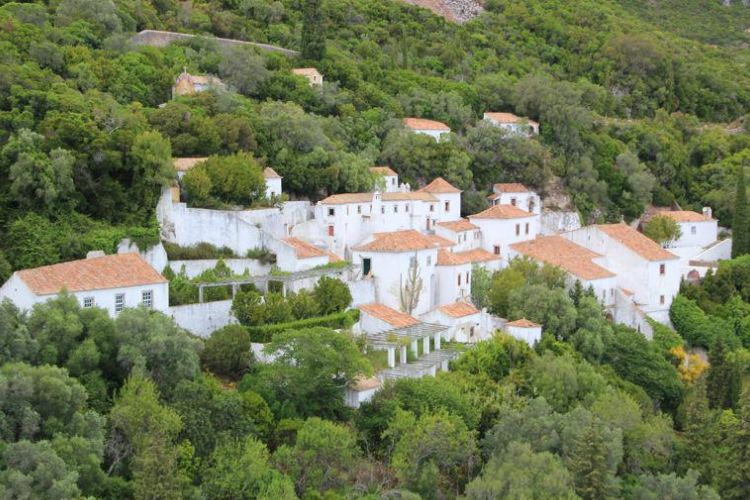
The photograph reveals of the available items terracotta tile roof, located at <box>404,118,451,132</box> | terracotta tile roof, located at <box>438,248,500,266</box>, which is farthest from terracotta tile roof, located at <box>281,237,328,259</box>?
terracotta tile roof, located at <box>404,118,451,132</box>

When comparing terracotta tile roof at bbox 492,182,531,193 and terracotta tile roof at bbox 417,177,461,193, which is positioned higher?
terracotta tile roof at bbox 417,177,461,193

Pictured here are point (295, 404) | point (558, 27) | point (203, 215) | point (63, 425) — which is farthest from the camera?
point (558, 27)

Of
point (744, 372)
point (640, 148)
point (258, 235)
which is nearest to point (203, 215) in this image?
point (258, 235)

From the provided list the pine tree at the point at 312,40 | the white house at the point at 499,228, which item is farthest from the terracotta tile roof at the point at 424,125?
the white house at the point at 499,228

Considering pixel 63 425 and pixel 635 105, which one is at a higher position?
pixel 63 425

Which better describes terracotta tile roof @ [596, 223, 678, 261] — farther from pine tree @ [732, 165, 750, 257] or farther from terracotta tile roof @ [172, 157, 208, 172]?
A: terracotta tile roof @ [172, 157, 208, 172]

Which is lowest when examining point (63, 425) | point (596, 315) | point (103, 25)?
point (596, 315)

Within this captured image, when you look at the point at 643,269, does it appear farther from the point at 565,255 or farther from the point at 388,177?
the point at 388,177

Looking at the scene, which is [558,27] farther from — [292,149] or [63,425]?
[63,425]
